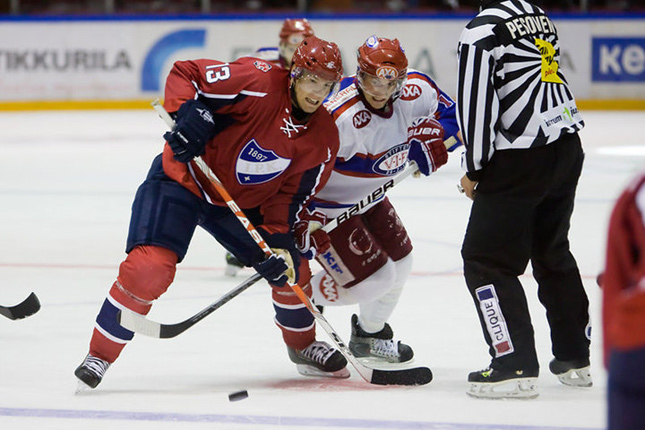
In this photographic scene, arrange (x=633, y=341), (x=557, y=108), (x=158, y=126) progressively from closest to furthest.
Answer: (x=633, y=341) < (x=557, y=108) < (x=158, y=126)

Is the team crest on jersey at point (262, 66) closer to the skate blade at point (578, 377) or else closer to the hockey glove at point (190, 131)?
the hockey glove at point (190, 131)

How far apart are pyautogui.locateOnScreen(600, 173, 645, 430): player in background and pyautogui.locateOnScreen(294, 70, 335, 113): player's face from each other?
166 centimetres

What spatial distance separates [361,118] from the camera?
291cm

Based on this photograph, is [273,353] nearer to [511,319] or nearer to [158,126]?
[511,319]

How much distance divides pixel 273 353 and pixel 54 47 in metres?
8.81

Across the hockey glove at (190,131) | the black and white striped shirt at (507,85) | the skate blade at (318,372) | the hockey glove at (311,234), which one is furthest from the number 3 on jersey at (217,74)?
the skate blade at (318,372)

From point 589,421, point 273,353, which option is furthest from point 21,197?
point 589,421

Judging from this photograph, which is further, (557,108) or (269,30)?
(269,30)

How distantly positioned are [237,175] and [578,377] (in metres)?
1.01

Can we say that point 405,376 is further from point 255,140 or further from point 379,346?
point 255,140

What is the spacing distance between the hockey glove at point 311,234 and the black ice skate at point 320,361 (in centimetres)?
25

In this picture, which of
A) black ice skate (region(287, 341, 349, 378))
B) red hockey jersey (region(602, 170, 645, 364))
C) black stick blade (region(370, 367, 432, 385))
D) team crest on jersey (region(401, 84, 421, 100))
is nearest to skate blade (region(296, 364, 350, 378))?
black ice skate (region(287, 341, 349, 378))

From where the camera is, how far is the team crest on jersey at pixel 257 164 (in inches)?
106

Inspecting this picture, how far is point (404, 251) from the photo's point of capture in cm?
313
